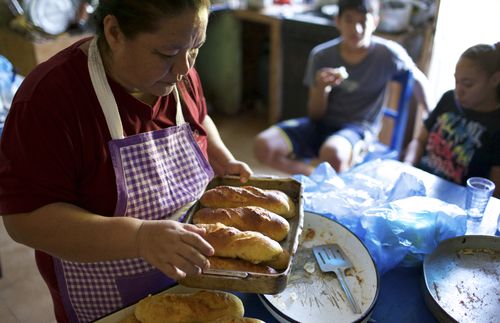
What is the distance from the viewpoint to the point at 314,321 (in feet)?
3.20

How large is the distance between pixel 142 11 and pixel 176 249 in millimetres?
505

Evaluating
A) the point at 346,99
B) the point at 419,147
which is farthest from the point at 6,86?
the point at 419,147

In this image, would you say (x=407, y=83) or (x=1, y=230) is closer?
(x=407, y=83)

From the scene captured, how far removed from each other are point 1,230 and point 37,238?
2.21m

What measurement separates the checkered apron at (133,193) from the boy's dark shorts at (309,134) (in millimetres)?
1513

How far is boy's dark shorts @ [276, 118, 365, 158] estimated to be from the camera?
2639mm

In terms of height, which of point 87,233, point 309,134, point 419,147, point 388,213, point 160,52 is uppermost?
point 160,52

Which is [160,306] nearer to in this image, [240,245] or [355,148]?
[240,245]

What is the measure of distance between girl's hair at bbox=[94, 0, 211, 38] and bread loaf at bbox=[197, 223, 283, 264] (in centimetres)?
48

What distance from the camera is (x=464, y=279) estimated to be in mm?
1101

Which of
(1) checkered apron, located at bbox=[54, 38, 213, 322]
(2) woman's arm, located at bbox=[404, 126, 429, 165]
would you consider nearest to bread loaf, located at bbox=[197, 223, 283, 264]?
(1) checkered apron, located at bbox=[54, 38, 213, 322]

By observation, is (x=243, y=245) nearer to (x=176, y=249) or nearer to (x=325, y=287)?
(x=176, y=249)

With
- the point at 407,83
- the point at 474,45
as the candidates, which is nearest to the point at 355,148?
the point at 407,83

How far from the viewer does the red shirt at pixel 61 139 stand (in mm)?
897
